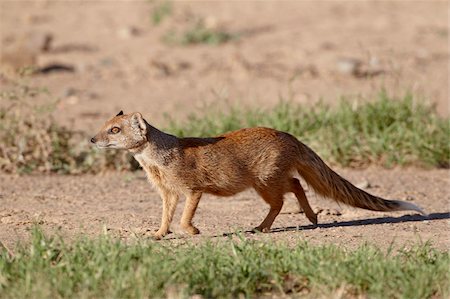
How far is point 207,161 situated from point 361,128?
340 cm

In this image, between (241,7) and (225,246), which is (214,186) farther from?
(241,7)

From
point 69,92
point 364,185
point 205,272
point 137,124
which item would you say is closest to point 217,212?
point 137,124

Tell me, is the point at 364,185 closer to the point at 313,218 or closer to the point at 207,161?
the point at 313,218

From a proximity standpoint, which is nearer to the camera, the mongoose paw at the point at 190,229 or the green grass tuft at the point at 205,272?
the green grass tuft at the point at 205,272

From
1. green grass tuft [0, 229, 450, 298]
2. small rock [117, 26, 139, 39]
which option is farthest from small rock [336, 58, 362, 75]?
green grass tuft [0, 229, 450, 298]

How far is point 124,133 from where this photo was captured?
6.61m

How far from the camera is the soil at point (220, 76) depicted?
7266mm

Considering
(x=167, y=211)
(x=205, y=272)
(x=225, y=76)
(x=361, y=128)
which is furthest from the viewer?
(x=225, y=76)

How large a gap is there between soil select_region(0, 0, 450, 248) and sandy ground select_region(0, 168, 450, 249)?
0.6 inches

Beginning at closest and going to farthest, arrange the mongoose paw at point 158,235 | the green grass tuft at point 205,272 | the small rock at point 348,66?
the green grass tuft at point 205,272, the mongoose paw at point 158,235, the small rock at point 348,66

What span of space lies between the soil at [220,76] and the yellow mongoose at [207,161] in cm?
30

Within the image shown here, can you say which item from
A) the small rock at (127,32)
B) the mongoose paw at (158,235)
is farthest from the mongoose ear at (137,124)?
the small rock at (127,32)

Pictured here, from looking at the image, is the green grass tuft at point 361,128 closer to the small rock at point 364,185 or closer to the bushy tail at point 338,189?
the small rock at point 364,185

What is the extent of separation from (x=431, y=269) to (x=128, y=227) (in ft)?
8.16
